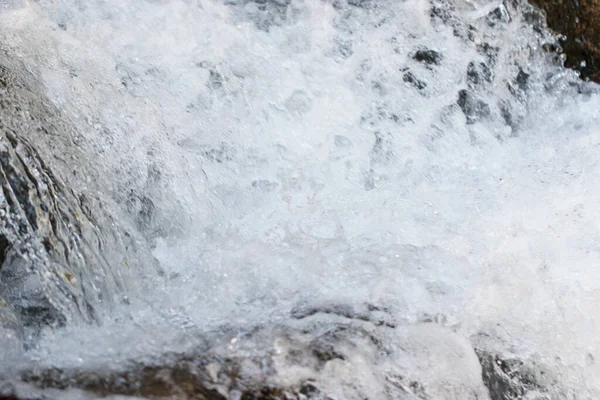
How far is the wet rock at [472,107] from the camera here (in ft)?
9.46

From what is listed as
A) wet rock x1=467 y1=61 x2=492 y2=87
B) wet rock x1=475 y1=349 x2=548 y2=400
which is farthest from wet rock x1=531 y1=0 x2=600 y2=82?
wet rock x1=475 y1=349 x2=548 y2=400

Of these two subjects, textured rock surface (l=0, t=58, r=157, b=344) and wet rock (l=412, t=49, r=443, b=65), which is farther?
wet rock (l=412, t=49, r=443, b=65)

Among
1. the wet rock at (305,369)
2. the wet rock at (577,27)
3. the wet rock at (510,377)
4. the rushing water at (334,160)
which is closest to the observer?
the wet rock at (305,369)

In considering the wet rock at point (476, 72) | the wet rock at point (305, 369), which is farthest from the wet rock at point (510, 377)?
the wet rock at point (476, 72)

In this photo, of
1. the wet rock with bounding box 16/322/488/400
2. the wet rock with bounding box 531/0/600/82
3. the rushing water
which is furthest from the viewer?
the wet rock with bounding box 531/0/600/82

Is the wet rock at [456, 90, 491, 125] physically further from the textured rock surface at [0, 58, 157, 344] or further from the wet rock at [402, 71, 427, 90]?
the textured rock surface at [0, 58, 157, 344]

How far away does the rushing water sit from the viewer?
2.21 metres

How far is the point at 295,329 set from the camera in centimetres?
206

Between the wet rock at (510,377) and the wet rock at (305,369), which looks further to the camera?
the wet rock at (510,377)

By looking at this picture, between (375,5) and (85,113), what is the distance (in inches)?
49.2

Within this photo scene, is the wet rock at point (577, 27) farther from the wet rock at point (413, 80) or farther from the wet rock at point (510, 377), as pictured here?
the wet rock at point (510, 377)

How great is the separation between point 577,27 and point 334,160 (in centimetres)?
116

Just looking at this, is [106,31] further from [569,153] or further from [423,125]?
[569,153]

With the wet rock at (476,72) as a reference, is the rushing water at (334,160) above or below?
below
